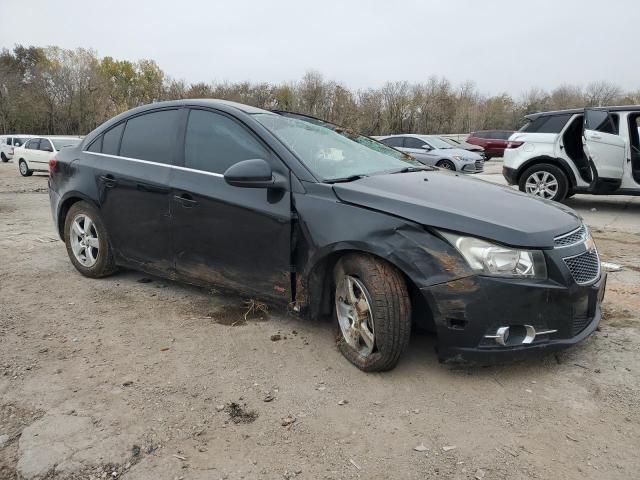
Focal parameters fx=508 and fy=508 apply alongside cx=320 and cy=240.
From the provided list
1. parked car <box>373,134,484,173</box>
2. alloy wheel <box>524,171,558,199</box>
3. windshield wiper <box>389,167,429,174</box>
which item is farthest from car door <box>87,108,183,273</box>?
parked car <box>373,134,484,173</box>

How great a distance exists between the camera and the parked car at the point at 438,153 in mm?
15367

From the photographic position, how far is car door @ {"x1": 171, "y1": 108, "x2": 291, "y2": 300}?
326 cm

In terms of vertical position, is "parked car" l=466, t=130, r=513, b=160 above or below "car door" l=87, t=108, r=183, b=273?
above

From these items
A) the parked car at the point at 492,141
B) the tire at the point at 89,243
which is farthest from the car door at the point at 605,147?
the parked car at the point at 492,141

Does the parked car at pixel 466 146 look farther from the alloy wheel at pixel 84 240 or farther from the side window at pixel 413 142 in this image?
the alloy wheel at pixel 84 240

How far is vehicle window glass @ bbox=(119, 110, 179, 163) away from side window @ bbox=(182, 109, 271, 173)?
0.64ft

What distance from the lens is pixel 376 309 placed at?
9.07 ft

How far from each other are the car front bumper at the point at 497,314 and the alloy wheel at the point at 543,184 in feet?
22.1

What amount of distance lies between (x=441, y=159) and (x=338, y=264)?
1318cm

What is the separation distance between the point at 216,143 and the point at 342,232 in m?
1.34

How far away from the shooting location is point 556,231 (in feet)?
9.06

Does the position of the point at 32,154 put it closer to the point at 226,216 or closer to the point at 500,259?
the point at 226,216

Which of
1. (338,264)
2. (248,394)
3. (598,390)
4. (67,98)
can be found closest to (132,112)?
(338,264)

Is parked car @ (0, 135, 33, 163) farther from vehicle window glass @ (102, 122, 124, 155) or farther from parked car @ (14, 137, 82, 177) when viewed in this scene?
vehicle window glass @ (102, 122, 124, 155)
